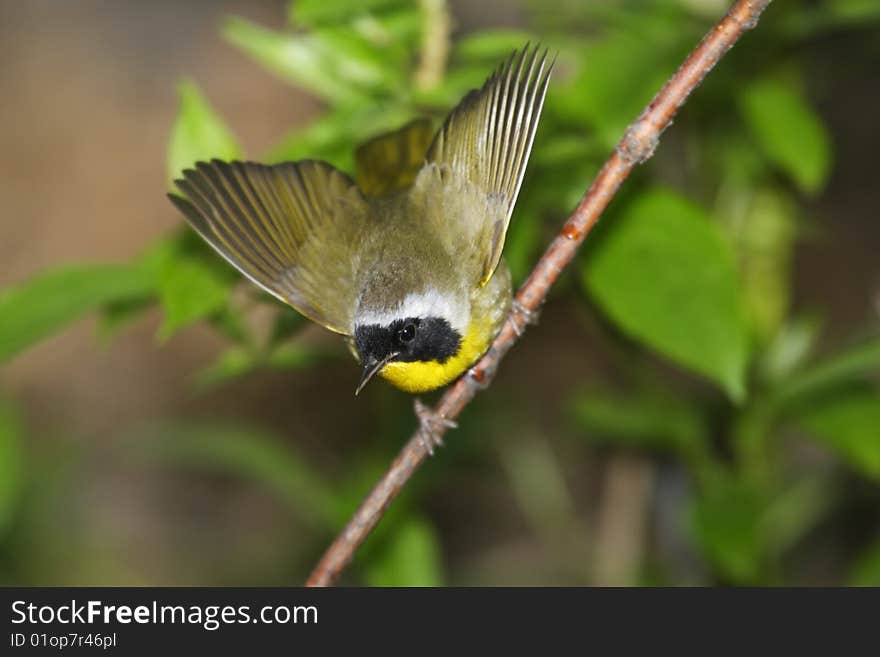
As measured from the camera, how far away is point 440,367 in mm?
2189

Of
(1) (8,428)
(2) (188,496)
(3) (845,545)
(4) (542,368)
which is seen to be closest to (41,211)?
(2) (188,496)

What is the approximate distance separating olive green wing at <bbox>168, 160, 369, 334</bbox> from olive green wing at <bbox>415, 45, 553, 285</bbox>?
0.21 metres

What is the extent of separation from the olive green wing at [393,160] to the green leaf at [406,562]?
82 cm

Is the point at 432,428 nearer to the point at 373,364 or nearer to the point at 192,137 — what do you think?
the point at 373,364

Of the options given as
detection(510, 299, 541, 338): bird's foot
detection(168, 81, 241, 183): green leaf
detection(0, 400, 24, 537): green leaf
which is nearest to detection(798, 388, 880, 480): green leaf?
detection(510, 299, 541, 338): bird's foot

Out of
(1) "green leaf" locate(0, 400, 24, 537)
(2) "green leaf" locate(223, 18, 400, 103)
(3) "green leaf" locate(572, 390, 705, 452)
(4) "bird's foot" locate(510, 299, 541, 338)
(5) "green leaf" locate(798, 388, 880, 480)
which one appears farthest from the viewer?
(3) "green leaf" locate(572, 390, 705, 452)

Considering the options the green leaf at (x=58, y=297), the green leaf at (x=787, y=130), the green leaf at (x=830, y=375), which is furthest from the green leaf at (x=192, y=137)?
the green leaf at (x=830, y=375)

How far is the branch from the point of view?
1.60 m

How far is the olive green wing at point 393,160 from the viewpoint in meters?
2.31

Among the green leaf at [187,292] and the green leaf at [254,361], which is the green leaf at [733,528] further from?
the green leaf at [187,292]

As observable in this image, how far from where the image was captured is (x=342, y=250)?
2330mm

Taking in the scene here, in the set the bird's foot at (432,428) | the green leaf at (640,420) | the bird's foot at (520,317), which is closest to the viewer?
the bird's foot at (432,428)

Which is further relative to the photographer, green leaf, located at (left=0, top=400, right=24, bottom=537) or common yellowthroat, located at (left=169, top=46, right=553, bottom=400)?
green leaf, located at (left=0, top=400, right=24, bottom=537)

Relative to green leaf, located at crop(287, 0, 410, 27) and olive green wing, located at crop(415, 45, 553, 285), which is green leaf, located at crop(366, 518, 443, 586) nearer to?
olive green wing, located at crop(415, 45, 553, 285)
